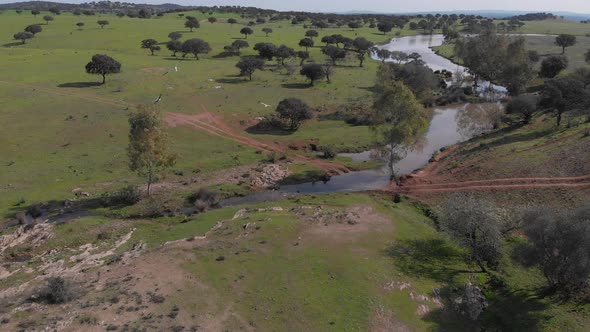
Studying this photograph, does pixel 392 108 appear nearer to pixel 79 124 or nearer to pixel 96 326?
pixel 96 326

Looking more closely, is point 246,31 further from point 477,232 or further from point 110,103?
point 477,232

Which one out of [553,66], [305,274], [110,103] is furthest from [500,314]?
[553,66]

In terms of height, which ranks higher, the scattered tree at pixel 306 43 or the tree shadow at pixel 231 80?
the scattered tree at pixel 306 43

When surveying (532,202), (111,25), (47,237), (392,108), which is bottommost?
(47,237)

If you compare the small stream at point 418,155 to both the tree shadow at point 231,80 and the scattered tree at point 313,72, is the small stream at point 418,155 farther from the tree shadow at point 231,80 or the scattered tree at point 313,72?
the tree shadow at point 231,80

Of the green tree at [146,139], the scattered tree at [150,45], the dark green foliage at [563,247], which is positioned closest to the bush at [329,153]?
the green tree at [146,139]

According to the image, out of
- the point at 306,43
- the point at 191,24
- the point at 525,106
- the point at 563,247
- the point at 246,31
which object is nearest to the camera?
the point at 563,247

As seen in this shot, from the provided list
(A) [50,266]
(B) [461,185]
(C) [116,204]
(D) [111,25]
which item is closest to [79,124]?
(C) [116,204]
